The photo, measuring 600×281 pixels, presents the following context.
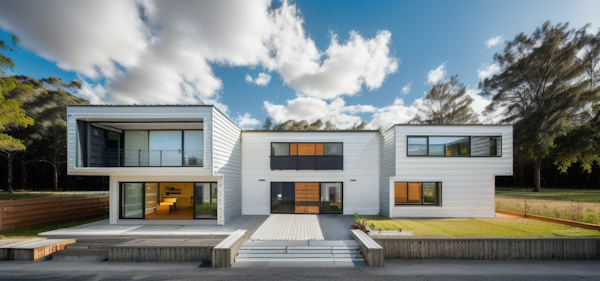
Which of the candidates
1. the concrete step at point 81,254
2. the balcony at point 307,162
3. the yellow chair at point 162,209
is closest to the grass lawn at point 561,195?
the balcony at point 307,162

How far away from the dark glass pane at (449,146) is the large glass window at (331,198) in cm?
542

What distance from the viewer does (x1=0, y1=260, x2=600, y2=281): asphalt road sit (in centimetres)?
583

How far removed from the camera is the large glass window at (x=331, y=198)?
44.8ft

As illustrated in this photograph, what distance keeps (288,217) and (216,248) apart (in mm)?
6577

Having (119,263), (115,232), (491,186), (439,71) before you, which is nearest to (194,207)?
(115,232)

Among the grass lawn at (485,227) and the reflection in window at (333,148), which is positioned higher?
the reflection in window at (333,148)

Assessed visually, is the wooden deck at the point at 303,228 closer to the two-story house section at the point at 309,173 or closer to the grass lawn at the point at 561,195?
the two-story house section at the point at 309,173

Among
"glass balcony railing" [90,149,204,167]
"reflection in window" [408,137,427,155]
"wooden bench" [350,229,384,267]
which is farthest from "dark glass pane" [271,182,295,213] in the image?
"wooden bench" [350,229,384,267]

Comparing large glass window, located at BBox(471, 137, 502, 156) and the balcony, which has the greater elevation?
large glass window, located at BBox(471, 137, 502, 156)

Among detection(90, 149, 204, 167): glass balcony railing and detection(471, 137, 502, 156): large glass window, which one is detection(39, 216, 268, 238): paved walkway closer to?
detection(90, 149, 204, 167): glass balcony railing

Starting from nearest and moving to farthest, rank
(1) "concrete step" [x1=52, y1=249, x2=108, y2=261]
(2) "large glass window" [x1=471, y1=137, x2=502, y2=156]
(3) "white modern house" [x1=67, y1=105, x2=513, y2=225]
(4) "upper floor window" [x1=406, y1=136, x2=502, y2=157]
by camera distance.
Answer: (1) "concrete step" [x1=52, y1=249, x2=108, y2=261] → (3) "white modern house" [x1=67, y1=105, x2=513, y2=225] → (4) "upper floor window" [x1=406, y1=136, x2=502, y2=157] → (2) "large glass window" [x1=471, y1=137, x2=502, y2=156]

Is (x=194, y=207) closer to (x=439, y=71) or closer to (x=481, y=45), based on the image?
(x=481, y=45)

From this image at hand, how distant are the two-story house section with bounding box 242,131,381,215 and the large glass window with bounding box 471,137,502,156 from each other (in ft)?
15.8

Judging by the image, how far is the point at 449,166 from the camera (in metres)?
12.6
